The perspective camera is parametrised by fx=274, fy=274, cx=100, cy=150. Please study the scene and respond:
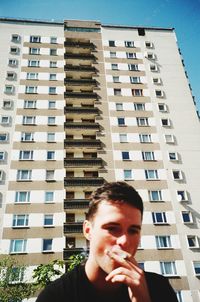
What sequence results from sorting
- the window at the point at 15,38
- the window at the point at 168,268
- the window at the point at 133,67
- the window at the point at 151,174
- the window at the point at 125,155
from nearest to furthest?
the window at the point at 168,268 → the window at the point at 151,174 → the window at the point at 125,155 → the window at the point at 133,67 → the window at the point at 15,38

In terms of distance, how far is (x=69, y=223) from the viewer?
30.9 m

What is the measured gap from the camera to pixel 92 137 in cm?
4100

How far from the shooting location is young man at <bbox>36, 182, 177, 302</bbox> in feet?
8.72

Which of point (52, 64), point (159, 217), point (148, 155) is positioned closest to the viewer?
point (159, 217)

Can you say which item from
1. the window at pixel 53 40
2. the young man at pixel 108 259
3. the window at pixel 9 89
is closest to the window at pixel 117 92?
the window at pixel 53 40

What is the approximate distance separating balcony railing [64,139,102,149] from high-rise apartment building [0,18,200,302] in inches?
5.6

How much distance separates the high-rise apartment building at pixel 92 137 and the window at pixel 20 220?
0.36 feet

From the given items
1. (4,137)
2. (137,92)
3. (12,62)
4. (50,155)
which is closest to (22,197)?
(50,155)

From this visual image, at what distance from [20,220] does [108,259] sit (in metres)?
30.3

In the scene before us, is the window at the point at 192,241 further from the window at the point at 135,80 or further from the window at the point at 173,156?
the window at the point at 135,80

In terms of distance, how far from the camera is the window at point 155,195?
1344 inches

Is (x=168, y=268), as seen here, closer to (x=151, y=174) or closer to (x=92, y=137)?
(x=151, y=174)

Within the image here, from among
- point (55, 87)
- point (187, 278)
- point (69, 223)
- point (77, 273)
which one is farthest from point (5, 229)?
point (77, 273)

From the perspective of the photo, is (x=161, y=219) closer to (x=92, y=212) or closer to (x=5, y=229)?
(x=5, y=229)
